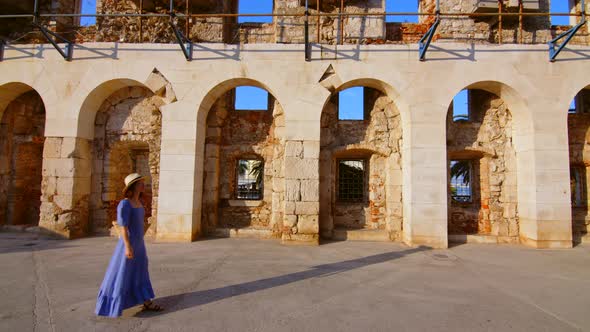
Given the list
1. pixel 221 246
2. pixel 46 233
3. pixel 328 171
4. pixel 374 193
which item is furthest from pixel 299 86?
pixel 46 233

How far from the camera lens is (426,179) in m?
6.71

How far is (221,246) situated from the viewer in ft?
21.2

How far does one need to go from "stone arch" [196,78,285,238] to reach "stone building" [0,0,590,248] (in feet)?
0.14

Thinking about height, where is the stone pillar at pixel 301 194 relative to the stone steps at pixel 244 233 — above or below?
above

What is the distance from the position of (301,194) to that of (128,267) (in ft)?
13.8

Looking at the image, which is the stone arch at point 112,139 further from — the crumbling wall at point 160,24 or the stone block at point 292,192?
the stone block at point 292,192

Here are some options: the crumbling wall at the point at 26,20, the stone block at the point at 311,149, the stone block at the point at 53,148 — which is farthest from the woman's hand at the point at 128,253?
the crumbling wall at the point at 26,20

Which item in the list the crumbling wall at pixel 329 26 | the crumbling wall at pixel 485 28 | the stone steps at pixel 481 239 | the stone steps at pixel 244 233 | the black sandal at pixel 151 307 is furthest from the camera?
the crumbling wall at pixel 485 28

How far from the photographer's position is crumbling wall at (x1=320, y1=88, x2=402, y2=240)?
24.3ft

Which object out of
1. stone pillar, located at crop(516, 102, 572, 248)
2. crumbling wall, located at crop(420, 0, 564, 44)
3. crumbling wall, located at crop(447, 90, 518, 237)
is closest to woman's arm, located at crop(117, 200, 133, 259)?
crumbling wall, located at crop(447, 90, 518, 237)

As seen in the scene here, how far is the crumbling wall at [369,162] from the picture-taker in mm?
7418

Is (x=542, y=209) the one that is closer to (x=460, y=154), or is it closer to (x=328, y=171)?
(x=460, y=154)

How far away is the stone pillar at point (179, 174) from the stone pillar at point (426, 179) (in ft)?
16.9

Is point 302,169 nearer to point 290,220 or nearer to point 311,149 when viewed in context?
point 311,149
